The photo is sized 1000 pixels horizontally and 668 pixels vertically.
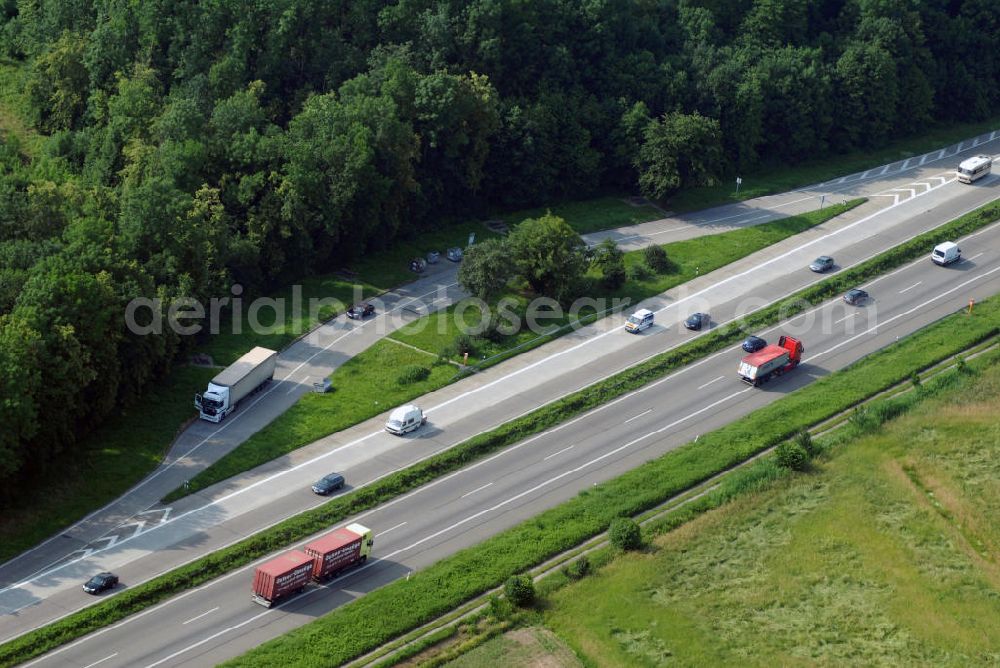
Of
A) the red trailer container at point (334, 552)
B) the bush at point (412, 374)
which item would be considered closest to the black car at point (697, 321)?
the bush at point (412, 374)

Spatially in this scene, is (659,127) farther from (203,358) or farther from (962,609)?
(962,609)

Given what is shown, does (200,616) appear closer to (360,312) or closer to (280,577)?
(280,577)

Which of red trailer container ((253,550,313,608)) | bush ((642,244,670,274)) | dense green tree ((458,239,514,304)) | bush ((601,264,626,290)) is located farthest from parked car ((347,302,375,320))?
red trailer container ((253,550,313,608))

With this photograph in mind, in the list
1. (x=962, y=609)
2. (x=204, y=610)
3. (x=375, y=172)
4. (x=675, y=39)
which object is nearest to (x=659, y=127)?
(x=675, y=39)

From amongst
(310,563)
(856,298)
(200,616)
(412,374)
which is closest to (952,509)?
(856,298)

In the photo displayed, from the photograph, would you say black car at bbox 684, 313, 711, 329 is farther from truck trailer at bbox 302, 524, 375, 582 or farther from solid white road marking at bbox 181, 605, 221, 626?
solid white road marking at bbox 181, 605, 221, 626
